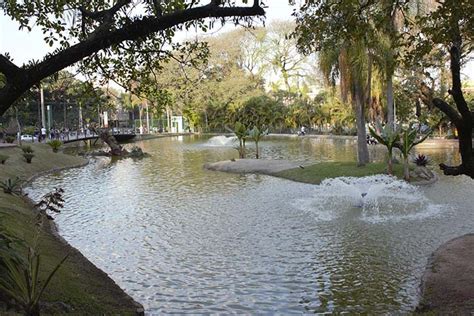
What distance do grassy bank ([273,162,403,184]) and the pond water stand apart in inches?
42.7

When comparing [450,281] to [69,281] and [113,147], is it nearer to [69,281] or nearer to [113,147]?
[69,281]

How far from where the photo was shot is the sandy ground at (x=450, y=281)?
679 centimetres

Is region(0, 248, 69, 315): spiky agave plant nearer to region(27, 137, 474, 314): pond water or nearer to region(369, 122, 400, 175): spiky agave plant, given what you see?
region(27, 137, 474, 314): pond water

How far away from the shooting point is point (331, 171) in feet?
68.9

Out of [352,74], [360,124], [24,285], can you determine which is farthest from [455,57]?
[360,124]

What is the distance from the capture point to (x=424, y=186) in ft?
60.5

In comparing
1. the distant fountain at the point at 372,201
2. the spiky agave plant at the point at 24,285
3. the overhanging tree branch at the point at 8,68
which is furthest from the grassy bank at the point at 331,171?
the overhanging tree branch at the point at 8,68

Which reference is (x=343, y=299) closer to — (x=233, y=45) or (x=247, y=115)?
(x=247, y=115)

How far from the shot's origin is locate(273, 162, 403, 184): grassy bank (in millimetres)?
20234

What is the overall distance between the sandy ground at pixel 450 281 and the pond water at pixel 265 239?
0.29 meters

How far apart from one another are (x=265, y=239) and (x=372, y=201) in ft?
16.5

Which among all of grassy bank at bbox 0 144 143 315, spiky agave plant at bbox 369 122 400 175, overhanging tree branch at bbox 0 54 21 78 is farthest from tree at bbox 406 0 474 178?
spiky agave plant at bbox 369 122 400 175

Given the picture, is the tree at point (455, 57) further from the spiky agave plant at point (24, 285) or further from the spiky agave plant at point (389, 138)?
the spiky agave plant at point (389, 138)

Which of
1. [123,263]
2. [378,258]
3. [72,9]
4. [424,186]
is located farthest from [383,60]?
[72,9]
